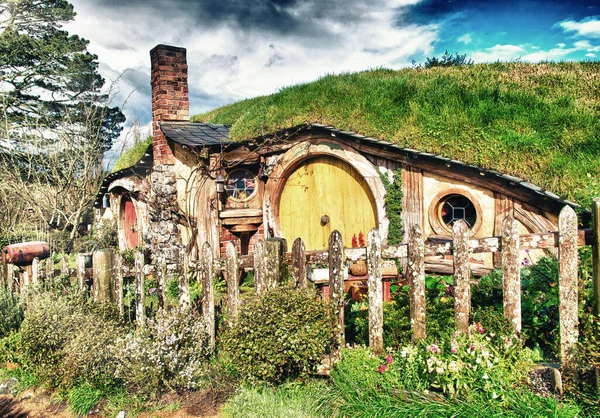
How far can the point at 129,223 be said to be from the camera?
48.0ft

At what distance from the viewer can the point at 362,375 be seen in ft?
12.1

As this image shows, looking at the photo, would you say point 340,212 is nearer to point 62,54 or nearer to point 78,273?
point 78,273

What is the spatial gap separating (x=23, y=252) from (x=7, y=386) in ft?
7.80

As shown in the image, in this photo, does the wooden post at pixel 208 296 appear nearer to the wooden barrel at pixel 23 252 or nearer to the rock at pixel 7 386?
the rock at pixel 7 386

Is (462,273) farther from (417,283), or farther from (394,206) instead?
(394,206)

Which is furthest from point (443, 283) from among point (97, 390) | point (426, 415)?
point (97, 390)

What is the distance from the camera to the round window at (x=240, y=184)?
965 cm

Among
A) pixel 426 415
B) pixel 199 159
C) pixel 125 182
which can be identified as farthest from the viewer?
pixel 125 182

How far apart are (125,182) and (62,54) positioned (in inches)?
318

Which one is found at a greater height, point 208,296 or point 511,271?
point 511,271

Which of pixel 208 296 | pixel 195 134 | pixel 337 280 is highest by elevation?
pixel 195 134

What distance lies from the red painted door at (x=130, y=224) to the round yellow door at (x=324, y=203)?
693cm

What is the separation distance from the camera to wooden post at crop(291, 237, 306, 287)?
4293 millimetres

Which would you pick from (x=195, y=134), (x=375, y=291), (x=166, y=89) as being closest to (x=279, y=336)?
(x=375, y=291)
